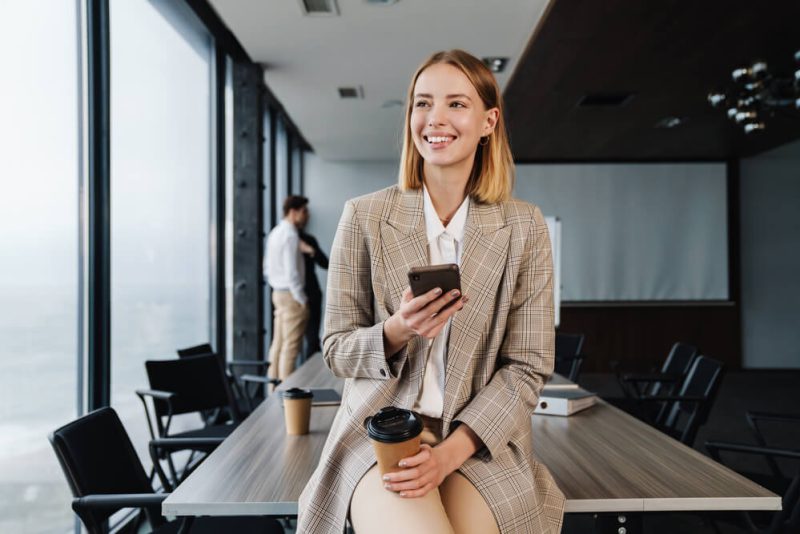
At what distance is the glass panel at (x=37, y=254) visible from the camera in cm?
212

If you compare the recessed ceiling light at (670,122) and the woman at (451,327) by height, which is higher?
the recessed ceiling light at (670,122)

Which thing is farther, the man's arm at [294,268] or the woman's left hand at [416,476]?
the man's arm at [294,268]

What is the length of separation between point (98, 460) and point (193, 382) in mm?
1387

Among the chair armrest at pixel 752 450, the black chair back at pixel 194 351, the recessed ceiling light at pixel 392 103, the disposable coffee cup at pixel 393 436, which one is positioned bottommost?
the chair armrest at pixel 752 450

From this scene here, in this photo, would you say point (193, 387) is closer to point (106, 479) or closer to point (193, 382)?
point (193, 382)

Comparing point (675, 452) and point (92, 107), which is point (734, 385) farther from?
point (92, 107)

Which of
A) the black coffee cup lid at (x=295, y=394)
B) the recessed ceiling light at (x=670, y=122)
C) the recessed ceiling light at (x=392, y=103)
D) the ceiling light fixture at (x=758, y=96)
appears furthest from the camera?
the recessed ceiling light at (x=670, y=122)

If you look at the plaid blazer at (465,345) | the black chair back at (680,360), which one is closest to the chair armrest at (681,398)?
the black chair back at (680,360)

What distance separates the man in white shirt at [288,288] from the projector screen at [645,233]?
3987mm

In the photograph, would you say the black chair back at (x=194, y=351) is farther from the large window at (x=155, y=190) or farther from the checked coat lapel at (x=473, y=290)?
the checked coat lapel at (x=473, y=290)

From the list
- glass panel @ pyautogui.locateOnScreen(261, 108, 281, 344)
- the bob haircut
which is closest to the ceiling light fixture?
the bob haircut

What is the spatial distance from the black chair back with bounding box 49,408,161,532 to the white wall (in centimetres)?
871

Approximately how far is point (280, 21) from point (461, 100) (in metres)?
3.28

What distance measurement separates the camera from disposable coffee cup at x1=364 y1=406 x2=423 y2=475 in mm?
1068
